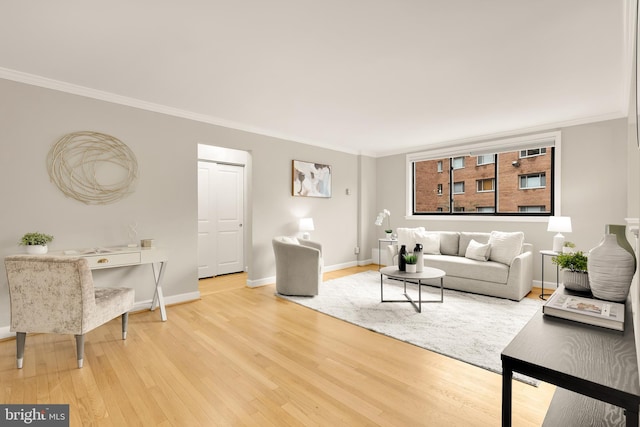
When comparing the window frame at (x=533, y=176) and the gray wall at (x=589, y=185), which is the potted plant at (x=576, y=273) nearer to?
the gray wall at (x=589, y=185)

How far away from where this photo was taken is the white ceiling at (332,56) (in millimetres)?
1946

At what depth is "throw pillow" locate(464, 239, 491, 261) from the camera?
4.30 meters

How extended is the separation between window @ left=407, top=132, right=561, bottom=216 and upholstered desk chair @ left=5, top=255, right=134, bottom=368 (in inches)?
206

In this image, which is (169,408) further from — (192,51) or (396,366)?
(192,51)

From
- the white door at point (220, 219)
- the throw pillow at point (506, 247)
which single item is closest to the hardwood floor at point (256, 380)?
the white door at point (220, 219)

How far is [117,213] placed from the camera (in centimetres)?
336

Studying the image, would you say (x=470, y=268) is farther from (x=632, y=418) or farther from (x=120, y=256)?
(x=120, y=256)

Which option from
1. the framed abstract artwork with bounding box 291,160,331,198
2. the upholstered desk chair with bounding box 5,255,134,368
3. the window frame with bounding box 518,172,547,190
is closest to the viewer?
the upholstered desk chair with bounding box 5,255,134,368

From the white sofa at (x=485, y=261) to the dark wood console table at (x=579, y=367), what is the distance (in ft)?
9.38

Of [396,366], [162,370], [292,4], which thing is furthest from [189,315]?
[292,4]

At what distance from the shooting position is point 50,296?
2217 mm

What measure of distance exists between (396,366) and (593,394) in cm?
158

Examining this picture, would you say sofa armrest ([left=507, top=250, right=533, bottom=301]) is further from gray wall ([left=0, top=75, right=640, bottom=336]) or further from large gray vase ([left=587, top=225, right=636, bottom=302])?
large gray vase ([left=587, top=225, right=636, bottom=302])

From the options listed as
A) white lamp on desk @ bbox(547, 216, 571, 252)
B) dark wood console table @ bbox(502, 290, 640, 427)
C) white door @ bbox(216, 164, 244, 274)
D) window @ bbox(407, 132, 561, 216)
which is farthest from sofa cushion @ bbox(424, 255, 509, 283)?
white door @ bbox(216, 164, 244, 274)
